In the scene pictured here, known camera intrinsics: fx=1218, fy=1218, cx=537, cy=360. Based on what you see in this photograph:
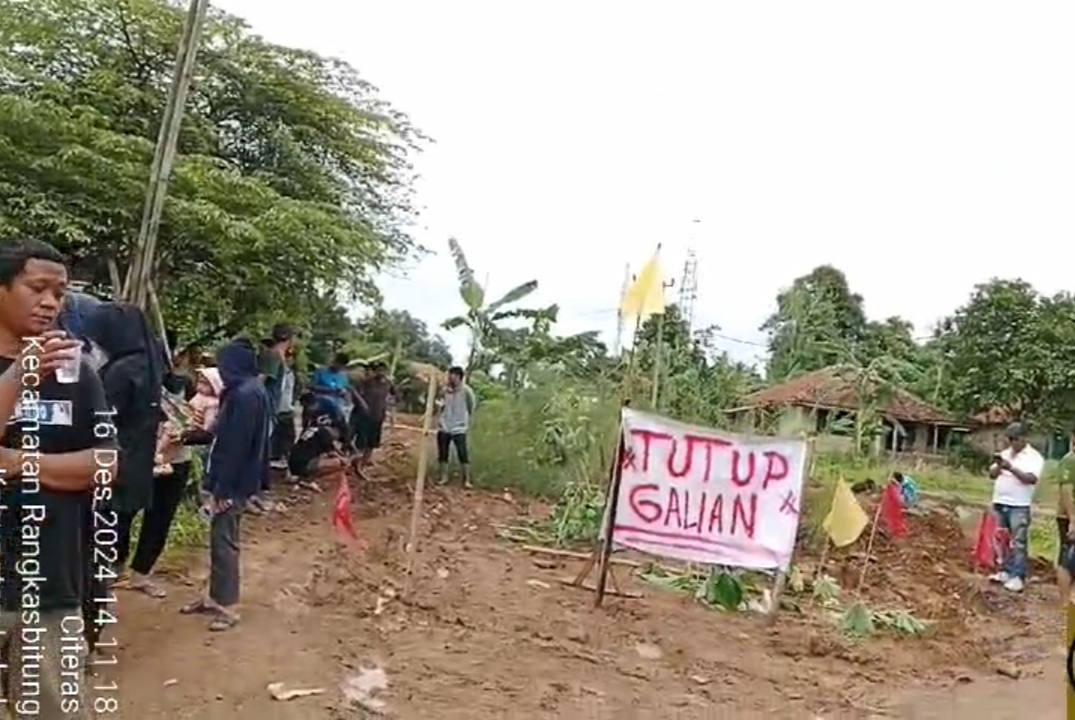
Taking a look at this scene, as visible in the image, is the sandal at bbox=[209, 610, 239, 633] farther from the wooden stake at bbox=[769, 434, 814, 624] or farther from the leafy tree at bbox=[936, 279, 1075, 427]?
the leafy tree at bbox=[936, 279, 1075, 427]

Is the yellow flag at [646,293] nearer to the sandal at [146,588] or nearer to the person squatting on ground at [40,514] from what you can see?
the sandal at [146,588]

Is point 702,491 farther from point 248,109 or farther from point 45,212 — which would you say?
point 248,109

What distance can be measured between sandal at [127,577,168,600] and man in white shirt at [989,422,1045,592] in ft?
23.8

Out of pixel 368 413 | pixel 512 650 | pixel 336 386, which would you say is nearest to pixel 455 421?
pixel 368 413

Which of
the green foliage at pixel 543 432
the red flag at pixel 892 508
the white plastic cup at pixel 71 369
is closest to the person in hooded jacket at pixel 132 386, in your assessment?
the white plastic cup at pixel 71 369

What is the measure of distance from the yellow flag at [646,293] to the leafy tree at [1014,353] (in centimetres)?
3234

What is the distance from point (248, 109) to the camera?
570 inches

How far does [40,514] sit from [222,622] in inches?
120

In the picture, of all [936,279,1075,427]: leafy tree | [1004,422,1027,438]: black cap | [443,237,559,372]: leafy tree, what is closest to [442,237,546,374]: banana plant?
[443,237,559,372]: leafy tree

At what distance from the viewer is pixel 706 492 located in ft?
23.8

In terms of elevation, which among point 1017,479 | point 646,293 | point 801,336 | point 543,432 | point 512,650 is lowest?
point 512,650

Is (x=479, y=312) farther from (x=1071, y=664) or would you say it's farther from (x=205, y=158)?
(x=1071, y=664)

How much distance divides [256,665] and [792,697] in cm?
269

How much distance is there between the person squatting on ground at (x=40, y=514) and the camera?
2.96 m
